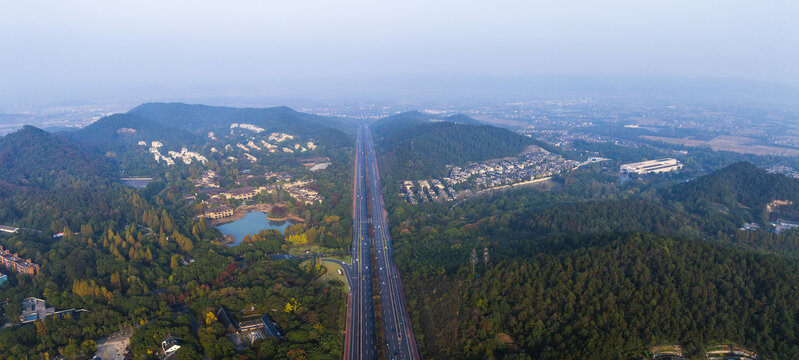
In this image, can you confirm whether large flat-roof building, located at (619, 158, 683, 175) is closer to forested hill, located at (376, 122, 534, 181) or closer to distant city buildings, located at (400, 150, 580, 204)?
distant city buildings, located at (400, 150, 580, 204)

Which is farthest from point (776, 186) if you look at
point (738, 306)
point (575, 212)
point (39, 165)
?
point (39, 165)

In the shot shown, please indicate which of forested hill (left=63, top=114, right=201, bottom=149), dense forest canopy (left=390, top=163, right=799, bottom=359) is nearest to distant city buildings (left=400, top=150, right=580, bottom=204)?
dense forest canopy (left=390, top=163, right=799, bottom=359)

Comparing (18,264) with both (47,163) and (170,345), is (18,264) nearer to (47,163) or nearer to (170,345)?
(170,345)

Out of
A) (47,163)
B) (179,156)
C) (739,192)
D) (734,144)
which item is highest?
(47,163)

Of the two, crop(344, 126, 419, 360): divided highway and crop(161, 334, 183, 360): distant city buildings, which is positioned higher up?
crop(161, 334, 183, 360): distant city buildings

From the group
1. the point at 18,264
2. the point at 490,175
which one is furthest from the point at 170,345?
the point at 490,175

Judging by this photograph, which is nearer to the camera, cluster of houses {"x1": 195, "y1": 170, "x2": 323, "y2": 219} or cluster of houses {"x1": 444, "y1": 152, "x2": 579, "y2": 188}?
cluster of houses {"x1": 195, "y1": 170, "x2": 323, "y2": 219}
